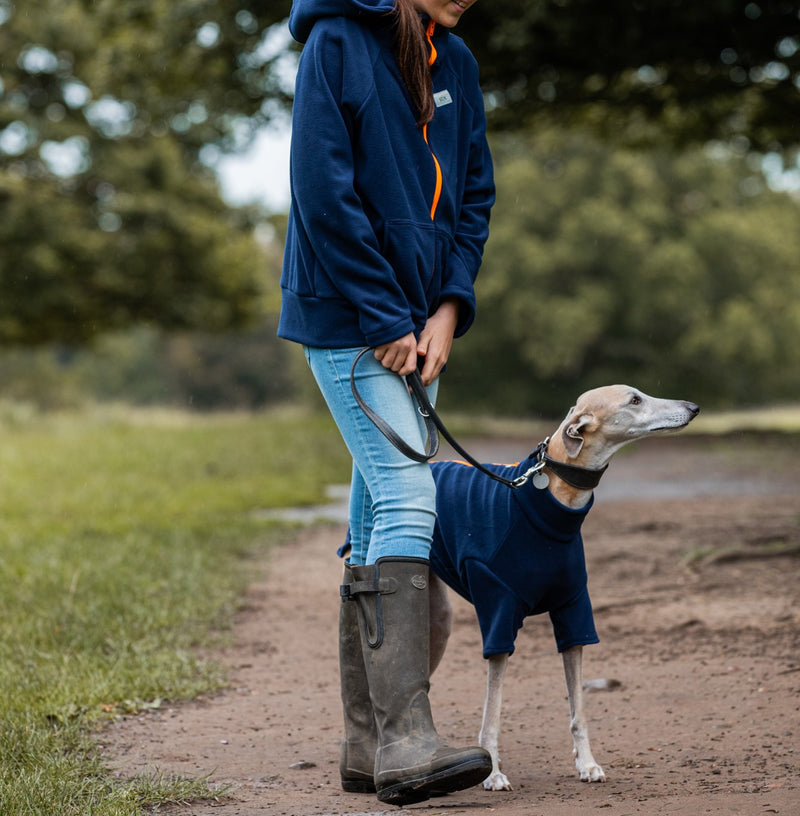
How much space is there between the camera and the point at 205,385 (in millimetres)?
49000

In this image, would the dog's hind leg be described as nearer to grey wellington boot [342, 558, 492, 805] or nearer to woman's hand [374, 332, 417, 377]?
grey wellington boot [342, 558, 492, 805]

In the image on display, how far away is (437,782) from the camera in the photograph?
2.80 m

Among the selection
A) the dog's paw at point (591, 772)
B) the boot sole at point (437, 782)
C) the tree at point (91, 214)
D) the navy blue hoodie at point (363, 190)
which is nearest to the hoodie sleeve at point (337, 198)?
the navy blue hoodie at point (363, 190)

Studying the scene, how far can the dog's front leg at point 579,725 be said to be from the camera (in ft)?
10.8

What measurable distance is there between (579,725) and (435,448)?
1019mm

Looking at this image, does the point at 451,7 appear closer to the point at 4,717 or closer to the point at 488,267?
the point at 4,717

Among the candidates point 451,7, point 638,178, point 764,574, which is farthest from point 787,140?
point 638,178

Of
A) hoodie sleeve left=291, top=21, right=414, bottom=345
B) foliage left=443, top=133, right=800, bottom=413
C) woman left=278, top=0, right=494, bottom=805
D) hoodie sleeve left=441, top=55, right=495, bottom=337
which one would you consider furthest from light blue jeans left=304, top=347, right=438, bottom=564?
foliage left=443, top=133, right=800, bottom=413

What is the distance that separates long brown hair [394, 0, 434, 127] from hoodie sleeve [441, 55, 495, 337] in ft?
1.00

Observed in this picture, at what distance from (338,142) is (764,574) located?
4300 mm

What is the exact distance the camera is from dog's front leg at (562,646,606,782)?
3291 mm

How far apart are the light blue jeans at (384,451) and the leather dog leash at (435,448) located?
1.0 inches

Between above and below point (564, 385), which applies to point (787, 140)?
above

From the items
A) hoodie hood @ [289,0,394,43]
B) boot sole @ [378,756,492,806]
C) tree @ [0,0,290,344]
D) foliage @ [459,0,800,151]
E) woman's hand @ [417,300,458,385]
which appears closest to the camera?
boot sole @ [378,756,492,806]
